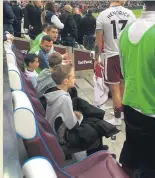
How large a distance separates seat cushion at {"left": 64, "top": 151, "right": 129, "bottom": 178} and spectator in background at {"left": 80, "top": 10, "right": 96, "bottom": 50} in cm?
711

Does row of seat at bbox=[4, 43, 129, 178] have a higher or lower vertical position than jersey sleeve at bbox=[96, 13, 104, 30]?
lower

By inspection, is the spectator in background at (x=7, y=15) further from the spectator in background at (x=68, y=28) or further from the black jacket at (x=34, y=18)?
the spectator in background at (x=68, y=28)

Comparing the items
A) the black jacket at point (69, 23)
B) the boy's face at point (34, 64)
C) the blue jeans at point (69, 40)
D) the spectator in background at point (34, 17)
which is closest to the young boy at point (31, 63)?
the boy's face at point (34, 64)

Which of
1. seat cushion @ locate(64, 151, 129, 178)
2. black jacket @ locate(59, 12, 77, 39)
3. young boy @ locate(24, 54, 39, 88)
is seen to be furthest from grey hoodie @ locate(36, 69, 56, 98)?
black jacket @ locate(59, 12, 77, 39)

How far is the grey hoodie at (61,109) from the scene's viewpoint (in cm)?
231

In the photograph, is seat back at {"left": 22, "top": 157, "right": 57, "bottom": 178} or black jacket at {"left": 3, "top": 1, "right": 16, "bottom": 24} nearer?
seat back at {"left": 22, "top": 157, "right": 57, "bottom": 178}

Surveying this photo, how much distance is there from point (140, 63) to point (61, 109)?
0.72m

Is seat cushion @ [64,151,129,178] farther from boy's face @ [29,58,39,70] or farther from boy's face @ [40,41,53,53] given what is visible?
boy's face @ [40,41,53,53]

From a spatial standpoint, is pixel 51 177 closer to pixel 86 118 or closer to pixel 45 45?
pixel 86 118

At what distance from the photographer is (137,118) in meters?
1.91

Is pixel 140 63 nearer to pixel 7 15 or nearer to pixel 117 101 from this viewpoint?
pixel 117 101

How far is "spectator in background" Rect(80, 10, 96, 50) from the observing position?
29.0 ft

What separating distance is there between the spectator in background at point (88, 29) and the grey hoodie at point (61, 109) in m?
6.65

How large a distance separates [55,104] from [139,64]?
2.41 feet
